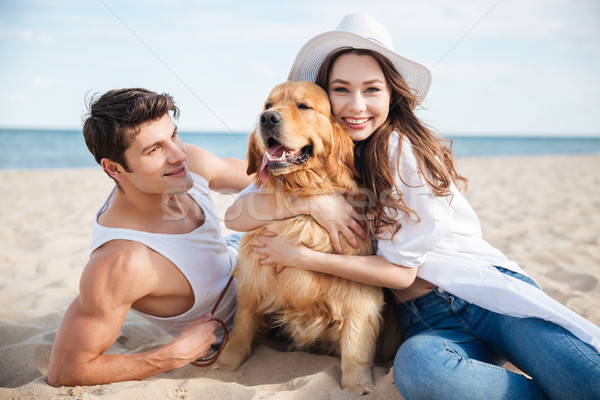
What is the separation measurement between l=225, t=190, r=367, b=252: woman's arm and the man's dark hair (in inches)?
27.1

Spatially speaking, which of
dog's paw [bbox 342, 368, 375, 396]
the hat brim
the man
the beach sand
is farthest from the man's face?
dog's paw [bbox 342, 368, 375, 396]

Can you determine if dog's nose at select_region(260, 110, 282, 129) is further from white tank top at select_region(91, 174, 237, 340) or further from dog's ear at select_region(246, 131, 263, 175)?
white tank top at select_region(91, 174, 237, 340)

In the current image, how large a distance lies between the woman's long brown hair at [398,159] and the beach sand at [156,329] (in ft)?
2.88

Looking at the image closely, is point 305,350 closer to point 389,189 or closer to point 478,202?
point 389,189

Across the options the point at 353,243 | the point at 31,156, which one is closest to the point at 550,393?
the point at 353,243

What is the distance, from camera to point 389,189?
212cm

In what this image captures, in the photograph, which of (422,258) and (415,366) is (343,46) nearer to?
(422,258)

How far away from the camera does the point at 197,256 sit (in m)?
2.44

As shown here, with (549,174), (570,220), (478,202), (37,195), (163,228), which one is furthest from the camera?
(549,174)

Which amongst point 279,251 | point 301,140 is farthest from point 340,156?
point 279,251

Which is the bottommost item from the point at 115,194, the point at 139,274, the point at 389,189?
the point at 139,274

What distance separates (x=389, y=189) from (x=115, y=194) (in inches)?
64.7

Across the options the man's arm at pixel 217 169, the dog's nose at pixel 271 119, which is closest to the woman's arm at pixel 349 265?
the dog's nose at pixel 271 119

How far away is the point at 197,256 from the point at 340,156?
→ 1016mm
